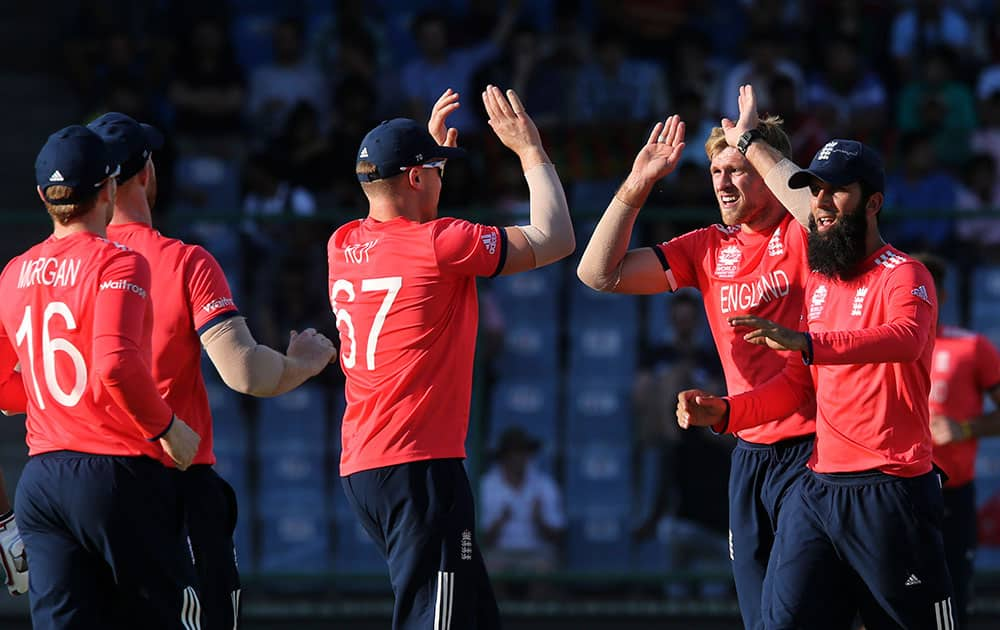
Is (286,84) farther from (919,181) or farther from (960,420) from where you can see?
(960,420)

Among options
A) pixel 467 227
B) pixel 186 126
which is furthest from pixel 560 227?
pixel 186 126

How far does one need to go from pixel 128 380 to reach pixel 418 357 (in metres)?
1.21

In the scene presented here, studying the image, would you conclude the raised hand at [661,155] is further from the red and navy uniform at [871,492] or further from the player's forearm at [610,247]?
the red and navy uniform at [871,492]

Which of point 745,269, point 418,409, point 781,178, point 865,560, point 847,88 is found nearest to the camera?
point 865,560

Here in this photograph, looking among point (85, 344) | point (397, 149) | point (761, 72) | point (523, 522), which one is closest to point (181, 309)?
point (85, 344)

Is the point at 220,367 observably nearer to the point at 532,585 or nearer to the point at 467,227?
the point at 467,227

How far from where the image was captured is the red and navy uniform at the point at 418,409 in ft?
19.8

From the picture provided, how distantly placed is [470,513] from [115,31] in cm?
875

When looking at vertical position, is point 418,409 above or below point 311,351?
below

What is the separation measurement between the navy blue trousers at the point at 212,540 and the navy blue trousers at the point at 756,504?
2.01 meters

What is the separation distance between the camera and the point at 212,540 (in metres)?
6.30

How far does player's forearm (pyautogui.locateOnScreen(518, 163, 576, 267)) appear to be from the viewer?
6.20m

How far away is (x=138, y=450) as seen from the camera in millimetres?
5648

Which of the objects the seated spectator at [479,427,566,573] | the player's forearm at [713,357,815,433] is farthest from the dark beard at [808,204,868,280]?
the seated spectator at [479,427,566,573]
